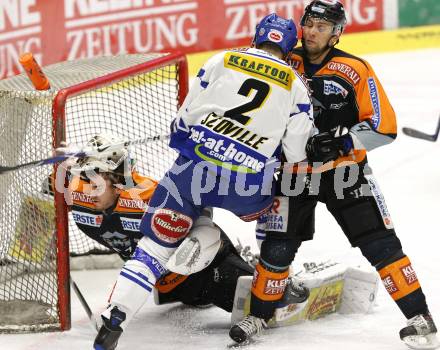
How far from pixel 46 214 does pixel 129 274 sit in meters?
0.58

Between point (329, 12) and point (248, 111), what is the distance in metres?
0.48

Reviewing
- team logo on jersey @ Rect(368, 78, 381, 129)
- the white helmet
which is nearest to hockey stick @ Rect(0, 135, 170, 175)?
the white helmet

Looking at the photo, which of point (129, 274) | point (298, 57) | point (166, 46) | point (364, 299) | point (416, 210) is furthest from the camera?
point (166, 46)

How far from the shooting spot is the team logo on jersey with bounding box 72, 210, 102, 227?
3.90 meters

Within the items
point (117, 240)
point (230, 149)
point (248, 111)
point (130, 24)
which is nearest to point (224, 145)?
point (230, 149)

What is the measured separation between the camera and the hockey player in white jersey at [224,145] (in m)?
3.38

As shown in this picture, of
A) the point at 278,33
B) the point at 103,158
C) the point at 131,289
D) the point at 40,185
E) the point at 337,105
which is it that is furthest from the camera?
the point at 40,185

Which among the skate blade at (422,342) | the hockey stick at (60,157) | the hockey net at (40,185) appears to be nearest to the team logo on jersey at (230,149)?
the hockey stick at (60,157)

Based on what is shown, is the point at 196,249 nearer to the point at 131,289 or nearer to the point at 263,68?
the point at 131,289

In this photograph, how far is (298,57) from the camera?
3.66 meters

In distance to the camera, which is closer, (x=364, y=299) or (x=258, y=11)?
(x=364, y=299)

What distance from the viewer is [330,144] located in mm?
3436

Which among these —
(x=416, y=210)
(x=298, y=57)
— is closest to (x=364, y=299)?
(x=298, y=57)

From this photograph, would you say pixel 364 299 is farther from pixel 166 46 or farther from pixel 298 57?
pixel 166 46
